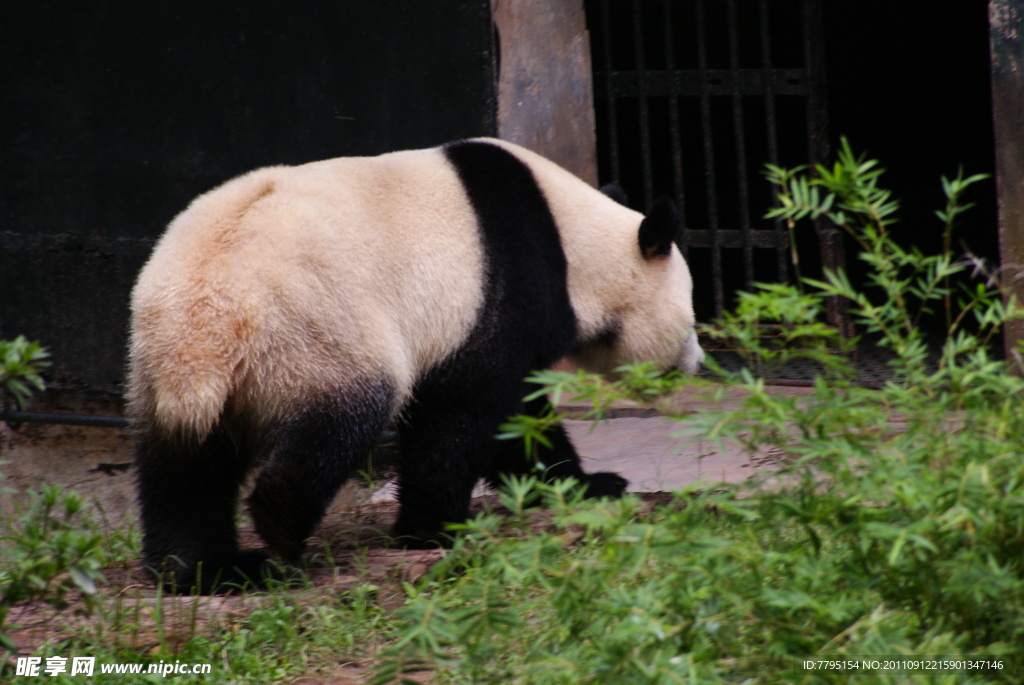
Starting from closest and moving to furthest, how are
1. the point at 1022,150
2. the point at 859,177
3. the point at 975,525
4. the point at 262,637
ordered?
the point at 975,525 < the point at 859,177 < the point at 262,637 < the point at 1022,150

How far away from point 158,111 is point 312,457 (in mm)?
2584

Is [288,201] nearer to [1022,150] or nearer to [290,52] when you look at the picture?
[290,52]

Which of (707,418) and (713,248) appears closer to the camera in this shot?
(707,418)

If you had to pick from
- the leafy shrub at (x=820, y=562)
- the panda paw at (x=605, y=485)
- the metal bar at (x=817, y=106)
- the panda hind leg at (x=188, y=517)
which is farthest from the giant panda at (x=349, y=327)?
the metal bar at (x=817, y=106)

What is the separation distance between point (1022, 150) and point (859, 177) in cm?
283

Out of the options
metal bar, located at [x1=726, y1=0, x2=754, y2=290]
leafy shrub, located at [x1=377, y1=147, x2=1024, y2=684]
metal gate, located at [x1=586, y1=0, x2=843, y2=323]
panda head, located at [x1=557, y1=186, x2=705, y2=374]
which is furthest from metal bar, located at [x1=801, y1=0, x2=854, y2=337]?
leafy shrub, located at [x1=377, y1=147, x2=1024, y2=684]

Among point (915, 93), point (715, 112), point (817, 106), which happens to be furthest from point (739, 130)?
point (915, 93)

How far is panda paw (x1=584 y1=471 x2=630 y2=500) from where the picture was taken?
13.3 feet

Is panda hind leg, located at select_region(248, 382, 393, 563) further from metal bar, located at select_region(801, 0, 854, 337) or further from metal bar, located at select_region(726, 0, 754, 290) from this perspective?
metal bar, located at select_region(801, 0, 854, 337)

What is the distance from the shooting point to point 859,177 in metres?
2.24

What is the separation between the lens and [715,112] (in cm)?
993

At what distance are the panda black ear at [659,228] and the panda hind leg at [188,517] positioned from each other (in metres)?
1.55

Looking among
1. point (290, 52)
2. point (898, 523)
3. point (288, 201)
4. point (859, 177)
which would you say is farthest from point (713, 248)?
point (898, 523)

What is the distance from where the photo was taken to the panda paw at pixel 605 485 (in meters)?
4.05
